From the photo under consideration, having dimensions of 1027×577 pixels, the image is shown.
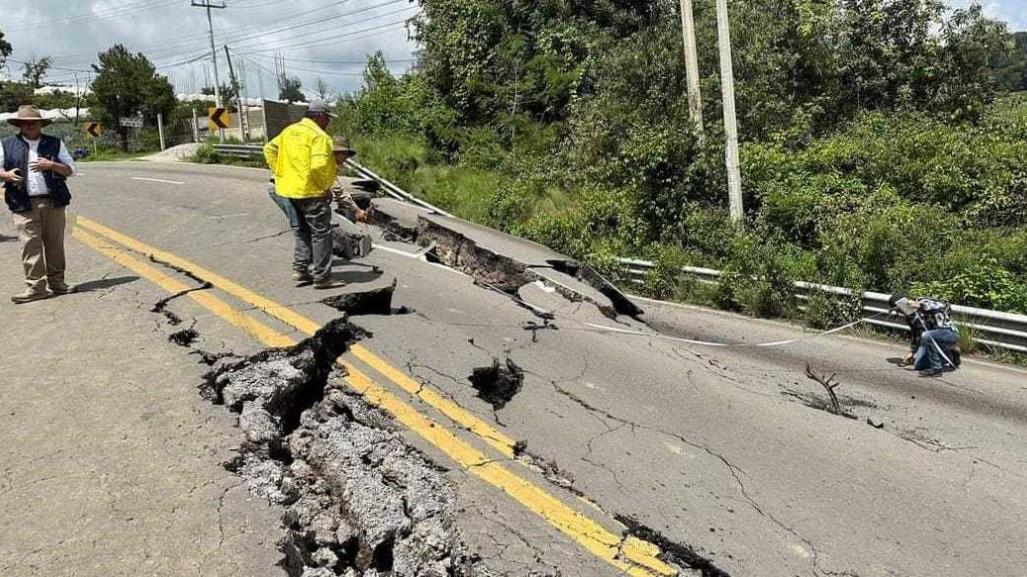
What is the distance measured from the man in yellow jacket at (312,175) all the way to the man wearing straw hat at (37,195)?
1.98 m

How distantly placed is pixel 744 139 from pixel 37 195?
1346cm

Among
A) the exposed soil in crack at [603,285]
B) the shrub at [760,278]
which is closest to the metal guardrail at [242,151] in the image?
the exposed soil in crack at [603,285]

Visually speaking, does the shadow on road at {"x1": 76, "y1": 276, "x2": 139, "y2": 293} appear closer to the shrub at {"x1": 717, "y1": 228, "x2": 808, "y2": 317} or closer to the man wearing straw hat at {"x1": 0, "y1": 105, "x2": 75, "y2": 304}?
the man wearing straw hat at {"x1": 0, "y1": 105, "x2": 75, "y2": 304}

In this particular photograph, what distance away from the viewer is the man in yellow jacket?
6.54m

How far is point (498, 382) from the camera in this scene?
5.38 m

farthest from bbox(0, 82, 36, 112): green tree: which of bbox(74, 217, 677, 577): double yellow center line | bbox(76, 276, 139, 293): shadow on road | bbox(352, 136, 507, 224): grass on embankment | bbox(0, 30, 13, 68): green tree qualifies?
bbox(74, 217, 677, 577): double yellow center line

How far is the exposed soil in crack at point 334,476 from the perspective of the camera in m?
3.02

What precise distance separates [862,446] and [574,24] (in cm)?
1897

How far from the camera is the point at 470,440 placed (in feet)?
13.5

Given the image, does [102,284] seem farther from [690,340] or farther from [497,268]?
[690,340]

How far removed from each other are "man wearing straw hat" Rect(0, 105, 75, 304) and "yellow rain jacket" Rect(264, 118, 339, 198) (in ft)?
6.85

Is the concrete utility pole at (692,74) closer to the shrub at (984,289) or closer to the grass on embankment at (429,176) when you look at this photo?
the grass on embankment at (429,176)

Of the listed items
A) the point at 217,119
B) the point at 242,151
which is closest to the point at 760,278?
the point at 242,151

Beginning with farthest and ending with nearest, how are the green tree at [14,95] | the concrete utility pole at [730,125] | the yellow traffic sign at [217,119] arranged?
1. the green tree at [14,95]
2. the yellow traffic sign at [217,119]
3. the concrete utility pole at [730,125]
